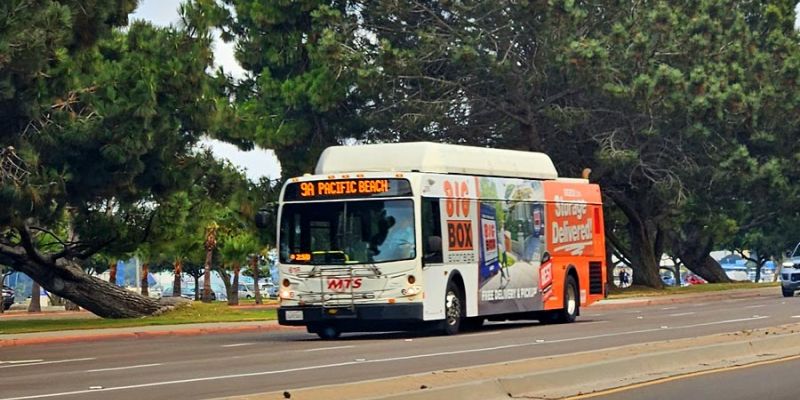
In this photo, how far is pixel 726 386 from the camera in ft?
53.1

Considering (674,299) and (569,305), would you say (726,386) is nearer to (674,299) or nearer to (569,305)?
(569,305)

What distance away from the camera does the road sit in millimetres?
17188

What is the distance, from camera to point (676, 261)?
11181cm

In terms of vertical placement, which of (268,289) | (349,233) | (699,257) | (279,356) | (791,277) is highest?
(349,233)

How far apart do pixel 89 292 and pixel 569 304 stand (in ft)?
51.1

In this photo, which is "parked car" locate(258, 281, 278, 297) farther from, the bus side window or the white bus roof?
the bus side window

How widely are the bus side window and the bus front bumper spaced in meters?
1.04

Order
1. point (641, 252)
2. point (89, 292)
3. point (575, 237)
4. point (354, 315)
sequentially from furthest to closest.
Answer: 1. point (641, 252)
2. point (89, 292)
3. point (575, 237)
4. point (354, 315)

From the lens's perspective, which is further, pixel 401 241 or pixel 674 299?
pixel 674 299

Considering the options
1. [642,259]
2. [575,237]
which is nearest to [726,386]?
[575,237]

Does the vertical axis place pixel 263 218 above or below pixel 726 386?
above

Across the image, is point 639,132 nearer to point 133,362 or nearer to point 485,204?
point 485,204

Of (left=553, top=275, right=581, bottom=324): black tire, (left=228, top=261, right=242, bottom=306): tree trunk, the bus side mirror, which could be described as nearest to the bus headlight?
the bus side mirror

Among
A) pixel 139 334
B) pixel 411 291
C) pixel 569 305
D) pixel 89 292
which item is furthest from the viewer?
pixel 89 292
